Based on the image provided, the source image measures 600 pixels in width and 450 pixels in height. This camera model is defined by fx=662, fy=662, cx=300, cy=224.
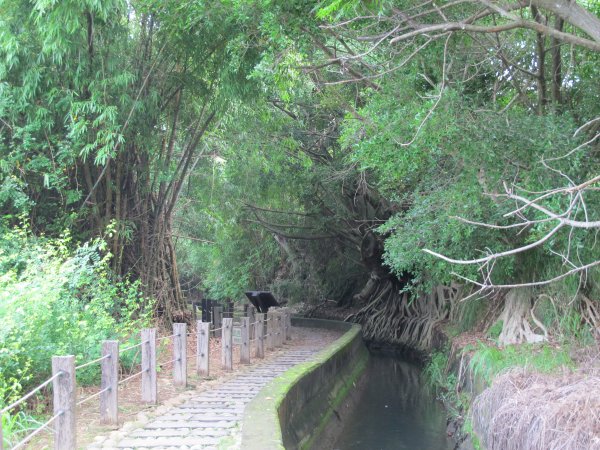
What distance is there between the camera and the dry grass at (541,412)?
678 centimetres

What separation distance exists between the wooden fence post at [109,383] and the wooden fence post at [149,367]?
1.13 meters

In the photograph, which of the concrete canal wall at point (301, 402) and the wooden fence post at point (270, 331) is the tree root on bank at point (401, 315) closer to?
the concrete canal wall at point (301, 402)

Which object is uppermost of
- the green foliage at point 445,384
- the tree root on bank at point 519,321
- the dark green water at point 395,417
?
the tree root on bank at point 519,321

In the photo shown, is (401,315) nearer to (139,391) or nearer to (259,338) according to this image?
(259,338)

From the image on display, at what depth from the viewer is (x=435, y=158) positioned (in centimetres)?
1063

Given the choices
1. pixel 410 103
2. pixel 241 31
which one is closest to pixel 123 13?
pixel 241 31

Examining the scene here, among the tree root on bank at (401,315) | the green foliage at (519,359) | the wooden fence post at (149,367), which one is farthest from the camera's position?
the tree root on bank at (401,315)

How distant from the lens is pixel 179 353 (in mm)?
9484

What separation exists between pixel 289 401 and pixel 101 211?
563 cm

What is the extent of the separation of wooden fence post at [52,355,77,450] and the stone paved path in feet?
2.29

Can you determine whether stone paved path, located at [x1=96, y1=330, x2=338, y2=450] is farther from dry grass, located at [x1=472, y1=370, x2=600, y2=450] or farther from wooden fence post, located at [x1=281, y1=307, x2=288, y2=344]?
wooden fence post, located at [x1=281, y1=307, x2=288, y2=344]

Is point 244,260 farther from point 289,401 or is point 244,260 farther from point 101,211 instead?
point 289,401

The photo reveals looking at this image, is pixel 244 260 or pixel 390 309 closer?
pixel 390 309

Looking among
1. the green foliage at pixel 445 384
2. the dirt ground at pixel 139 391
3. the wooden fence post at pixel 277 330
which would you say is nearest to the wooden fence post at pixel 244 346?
the dirt ground at pixel 139 391
